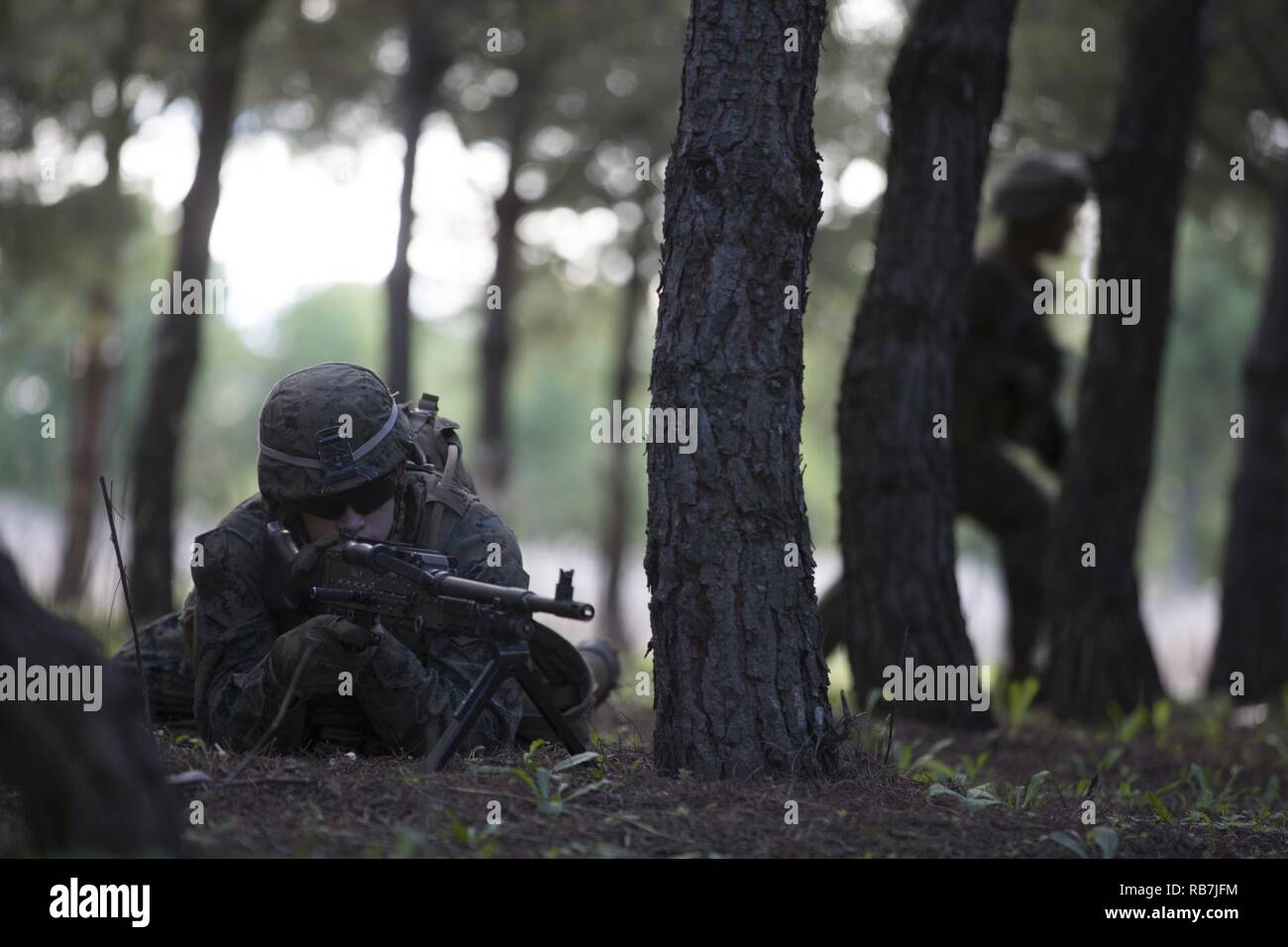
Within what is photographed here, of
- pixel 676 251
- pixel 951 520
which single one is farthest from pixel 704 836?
pixel 951 520

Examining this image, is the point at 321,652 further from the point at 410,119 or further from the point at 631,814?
the point at 410,119

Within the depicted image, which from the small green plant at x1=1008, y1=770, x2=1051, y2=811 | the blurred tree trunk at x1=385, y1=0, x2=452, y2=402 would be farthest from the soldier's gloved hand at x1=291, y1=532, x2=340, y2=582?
the blurred tree trunk at x1=385, y1=0, x2=452, y2=402

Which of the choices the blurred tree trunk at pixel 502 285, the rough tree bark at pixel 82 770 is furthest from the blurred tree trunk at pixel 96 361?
the rough tree bark at pixel 82 770

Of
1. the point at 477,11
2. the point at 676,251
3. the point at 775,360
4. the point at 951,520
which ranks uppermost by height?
the point at 477,11

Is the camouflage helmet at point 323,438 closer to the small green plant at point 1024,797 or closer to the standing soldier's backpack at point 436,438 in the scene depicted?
the standing soldier's backpack at point 436,438

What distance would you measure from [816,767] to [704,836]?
2.03 feet

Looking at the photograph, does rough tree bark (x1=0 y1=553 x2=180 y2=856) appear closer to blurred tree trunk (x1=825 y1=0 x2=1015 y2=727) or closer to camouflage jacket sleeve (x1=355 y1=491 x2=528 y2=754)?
camouflage jacket sleeve (x1=355 y1=491 x2=528 y2=754)

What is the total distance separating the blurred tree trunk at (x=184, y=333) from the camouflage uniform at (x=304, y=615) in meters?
4.33

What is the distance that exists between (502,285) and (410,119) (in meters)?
4.02

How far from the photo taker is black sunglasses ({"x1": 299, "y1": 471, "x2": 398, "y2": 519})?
4.11m

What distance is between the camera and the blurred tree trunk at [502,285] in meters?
13.0
